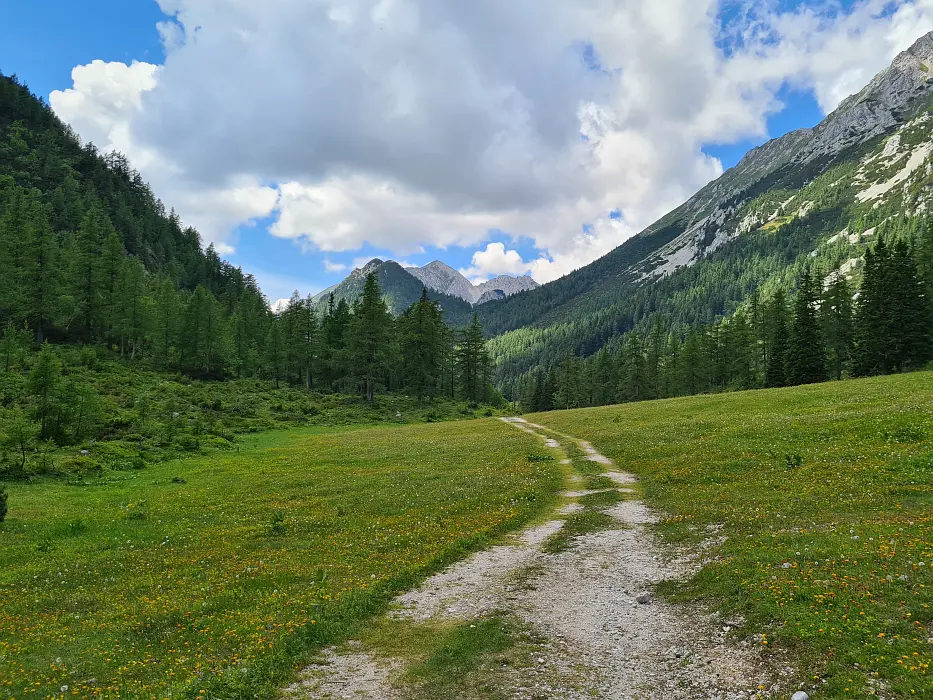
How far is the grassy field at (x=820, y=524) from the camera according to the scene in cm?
799

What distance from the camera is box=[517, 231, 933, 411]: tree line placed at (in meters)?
62.2

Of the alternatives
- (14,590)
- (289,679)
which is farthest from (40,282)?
(289,679)

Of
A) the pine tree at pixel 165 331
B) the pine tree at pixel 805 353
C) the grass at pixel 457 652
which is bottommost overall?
the grass at pixel 457 652

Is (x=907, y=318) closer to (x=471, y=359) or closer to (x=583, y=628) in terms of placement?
(x=471, y=359)

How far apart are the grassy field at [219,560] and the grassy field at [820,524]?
288 inches

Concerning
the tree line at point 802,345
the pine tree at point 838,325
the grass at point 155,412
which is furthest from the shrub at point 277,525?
the pine tree at point 838,325

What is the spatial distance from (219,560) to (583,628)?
39.2 ft

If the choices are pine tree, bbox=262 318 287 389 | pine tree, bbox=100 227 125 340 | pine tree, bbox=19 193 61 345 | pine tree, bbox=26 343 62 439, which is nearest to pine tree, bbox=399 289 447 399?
pine tree, bbox=262 318 287 389

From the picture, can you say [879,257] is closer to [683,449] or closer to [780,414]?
[780,414]

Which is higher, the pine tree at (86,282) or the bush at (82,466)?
the pine tree at (86,282)

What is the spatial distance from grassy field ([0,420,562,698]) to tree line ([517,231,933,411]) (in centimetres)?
5797

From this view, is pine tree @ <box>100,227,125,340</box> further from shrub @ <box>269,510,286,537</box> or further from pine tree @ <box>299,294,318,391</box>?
shrub @ <box>269,510,286,537</box>

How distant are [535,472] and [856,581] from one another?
18.8 meters

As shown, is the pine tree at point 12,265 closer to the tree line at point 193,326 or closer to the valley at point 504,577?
the tree line at point 193,326
